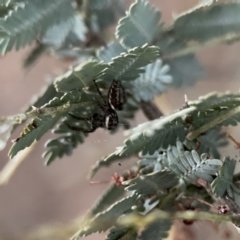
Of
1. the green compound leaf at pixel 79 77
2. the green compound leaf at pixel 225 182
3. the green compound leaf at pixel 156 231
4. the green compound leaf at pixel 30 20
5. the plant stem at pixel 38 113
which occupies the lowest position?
the green compound leaf at pixel 156 231

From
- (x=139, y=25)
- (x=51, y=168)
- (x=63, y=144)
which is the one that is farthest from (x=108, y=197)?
(x=51, y=168)

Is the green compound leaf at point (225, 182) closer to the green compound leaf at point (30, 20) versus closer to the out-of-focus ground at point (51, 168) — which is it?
the green compound leaf at point (30, 20)

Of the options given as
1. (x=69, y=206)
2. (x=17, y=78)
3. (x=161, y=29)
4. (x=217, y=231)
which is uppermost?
(x=17, y=78)

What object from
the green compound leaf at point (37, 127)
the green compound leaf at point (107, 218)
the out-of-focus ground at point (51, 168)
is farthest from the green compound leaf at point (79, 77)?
the out-of-focus ground at point (51, 168)

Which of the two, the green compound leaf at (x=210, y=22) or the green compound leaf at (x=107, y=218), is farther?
the green compound leaf at (x=210, y=22)

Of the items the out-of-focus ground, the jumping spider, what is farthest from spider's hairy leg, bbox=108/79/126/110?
the out-of-focus ground

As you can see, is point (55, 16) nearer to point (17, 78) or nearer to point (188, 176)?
point (188, 176)

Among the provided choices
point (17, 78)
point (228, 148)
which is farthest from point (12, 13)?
point (17, 78)
